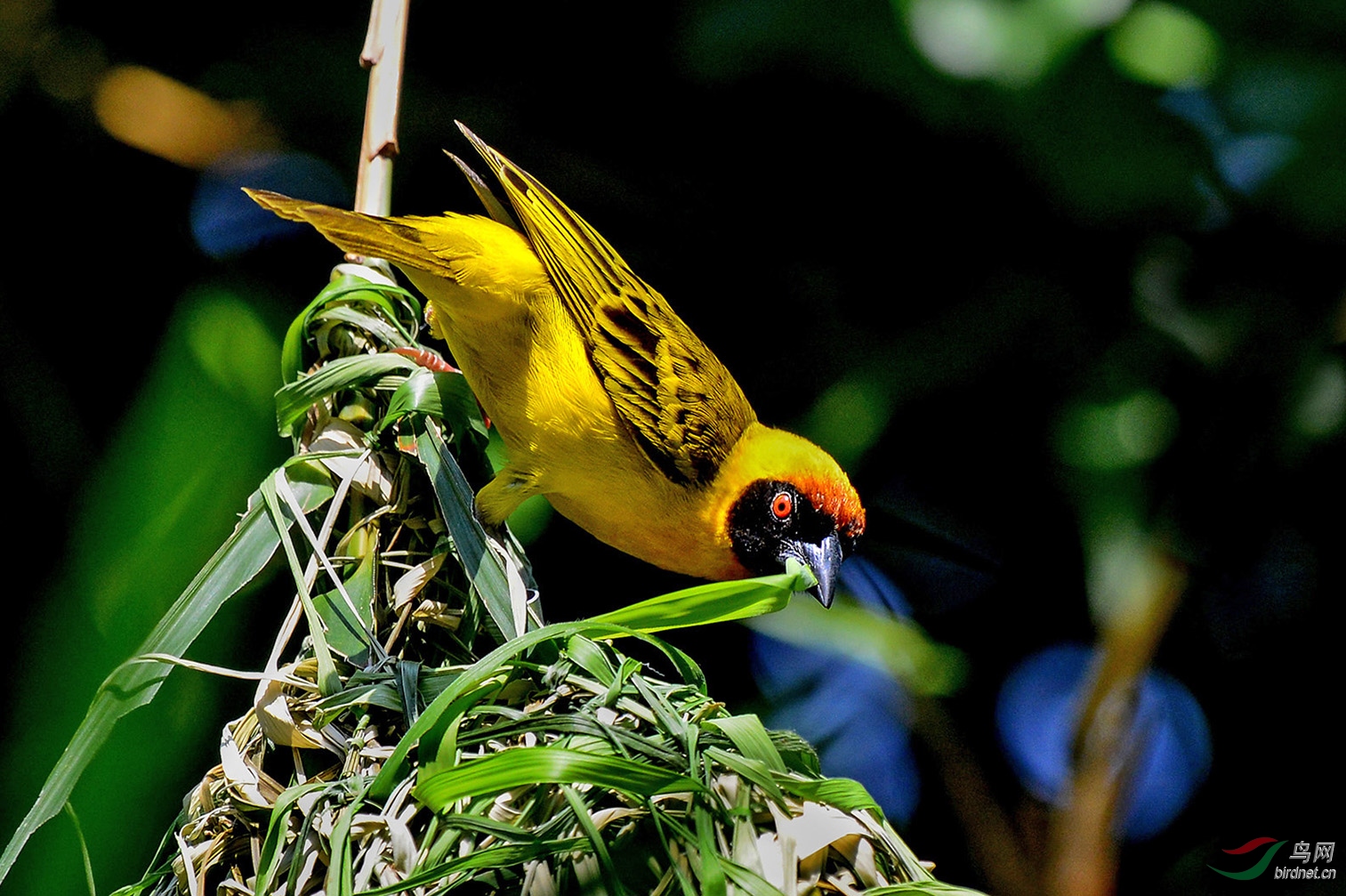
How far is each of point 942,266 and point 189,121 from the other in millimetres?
1955

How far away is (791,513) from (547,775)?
3.98 ft

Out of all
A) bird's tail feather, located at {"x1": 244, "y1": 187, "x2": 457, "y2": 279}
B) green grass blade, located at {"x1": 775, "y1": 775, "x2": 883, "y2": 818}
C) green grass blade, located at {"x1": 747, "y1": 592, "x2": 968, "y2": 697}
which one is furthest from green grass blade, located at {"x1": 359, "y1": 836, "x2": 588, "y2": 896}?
green grass blade, located at {"x1": 747, "y1": 592, "x2": 968, "y2": 697}

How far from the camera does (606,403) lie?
1959mm

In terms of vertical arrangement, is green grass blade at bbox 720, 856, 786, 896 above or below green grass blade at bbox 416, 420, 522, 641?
below

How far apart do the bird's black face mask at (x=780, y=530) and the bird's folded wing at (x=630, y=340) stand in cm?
11

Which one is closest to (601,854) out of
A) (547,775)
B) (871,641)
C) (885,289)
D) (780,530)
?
(547,775)

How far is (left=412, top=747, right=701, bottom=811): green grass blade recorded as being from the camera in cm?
94

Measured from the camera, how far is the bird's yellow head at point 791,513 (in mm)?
2082

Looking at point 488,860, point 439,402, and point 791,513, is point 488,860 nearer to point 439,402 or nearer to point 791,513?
point 439,402

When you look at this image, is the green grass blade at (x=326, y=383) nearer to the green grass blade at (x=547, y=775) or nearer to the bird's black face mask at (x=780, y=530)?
the green grass blade at (x=547, y=775)

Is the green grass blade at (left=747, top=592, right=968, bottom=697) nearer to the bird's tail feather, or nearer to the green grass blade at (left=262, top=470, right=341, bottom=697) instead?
the bird's tail feather

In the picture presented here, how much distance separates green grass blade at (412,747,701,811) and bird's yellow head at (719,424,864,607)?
3.69ft

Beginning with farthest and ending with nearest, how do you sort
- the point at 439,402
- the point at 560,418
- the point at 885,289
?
the point at 885,289 → the point at 560,418 → the point at 439,402

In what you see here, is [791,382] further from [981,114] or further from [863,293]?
[981,114]
